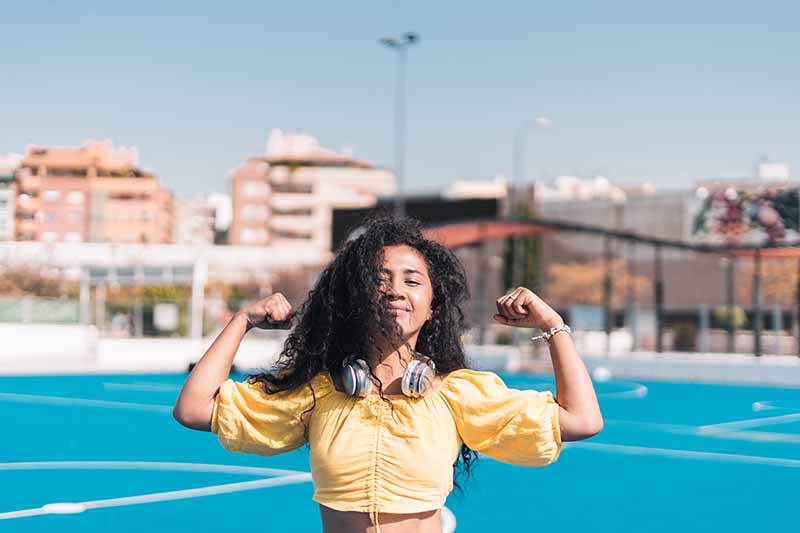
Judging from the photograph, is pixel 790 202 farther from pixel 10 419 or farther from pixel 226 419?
pixel 226 419

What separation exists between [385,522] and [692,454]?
11.3 m

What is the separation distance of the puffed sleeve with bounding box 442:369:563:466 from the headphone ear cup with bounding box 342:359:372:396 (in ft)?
0.70

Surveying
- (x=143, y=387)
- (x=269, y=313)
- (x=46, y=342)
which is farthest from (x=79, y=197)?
(x=269, y=313)

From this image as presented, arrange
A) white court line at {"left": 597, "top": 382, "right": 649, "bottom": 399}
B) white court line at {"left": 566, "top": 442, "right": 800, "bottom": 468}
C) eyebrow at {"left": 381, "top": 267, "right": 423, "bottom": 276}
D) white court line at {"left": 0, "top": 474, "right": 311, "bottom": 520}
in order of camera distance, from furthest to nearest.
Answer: white court line at {"left": 597, "top": 382, "right": 649, "bottom": 399}, white court line at {"left": 566, "top": 442, "right": 800, "bottom": 468}, white court line at {"left": 0, "top": 474, "right": 311, "bottom": 520}, eyebrow at {"left": 381, "top": 267, "right": 423, "bottom": 276}

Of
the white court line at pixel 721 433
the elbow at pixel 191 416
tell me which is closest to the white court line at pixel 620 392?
the white court line at pixel 721 433

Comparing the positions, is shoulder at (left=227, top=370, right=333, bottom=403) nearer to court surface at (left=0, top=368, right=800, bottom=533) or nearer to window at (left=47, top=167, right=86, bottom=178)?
court surface at (left=0, top=368, right=800, bottom=533)

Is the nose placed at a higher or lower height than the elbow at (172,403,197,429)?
higher

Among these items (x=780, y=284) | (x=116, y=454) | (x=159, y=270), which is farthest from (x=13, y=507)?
(x=780, y=284)

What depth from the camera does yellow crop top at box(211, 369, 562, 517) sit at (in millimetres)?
2895

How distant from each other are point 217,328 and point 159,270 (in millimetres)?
4990

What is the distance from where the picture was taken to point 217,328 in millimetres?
43062

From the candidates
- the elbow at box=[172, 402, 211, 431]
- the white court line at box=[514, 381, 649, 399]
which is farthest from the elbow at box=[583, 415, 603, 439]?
the white court line at box=[514, 381, 649, 399]

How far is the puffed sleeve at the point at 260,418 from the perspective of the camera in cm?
304

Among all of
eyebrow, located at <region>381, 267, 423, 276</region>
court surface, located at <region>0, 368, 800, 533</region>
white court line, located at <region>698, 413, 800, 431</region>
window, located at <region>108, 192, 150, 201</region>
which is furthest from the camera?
window, located at <region>108, 192, 150, 201</region>
